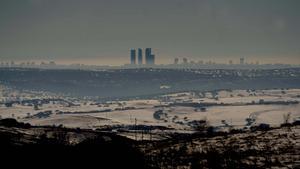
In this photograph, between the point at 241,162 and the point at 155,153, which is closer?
the point at 241,162

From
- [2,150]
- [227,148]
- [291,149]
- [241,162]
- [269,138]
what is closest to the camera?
[2,150]

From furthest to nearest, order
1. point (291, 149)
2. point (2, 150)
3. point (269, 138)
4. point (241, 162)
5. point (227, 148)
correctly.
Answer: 1. point (269, 138)
2. point (227, 148)
3. point (291, 149)
4. point (241, 162)
5. point (2, 150)

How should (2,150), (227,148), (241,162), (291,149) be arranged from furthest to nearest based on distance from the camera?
(227,148) < (291,149) < (241,162) < (2,150)

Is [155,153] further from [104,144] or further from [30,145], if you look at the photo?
[30,145]

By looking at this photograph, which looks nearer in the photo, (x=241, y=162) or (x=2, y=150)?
(x=2, y=150)

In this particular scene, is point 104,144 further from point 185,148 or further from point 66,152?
point 185,148

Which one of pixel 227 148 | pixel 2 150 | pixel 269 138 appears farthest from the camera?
pixel 269 138

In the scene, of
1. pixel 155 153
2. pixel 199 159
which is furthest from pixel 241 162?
pixel 155 153

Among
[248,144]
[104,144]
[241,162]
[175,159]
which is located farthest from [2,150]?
[248,144]
